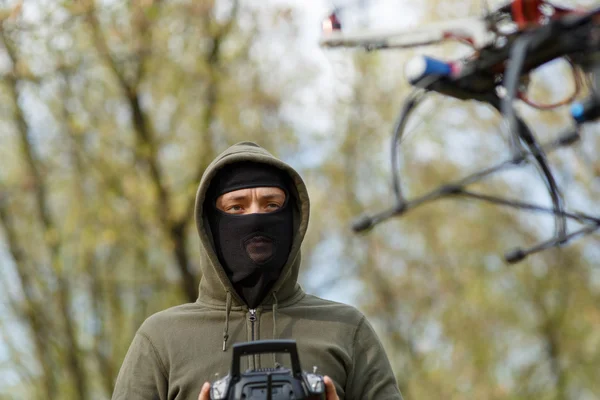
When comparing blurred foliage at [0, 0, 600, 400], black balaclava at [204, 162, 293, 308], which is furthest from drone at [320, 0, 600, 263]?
blurred foliage at [0, 0, 600, 400]

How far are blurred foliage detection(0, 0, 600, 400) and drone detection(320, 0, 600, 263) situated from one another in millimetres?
6366

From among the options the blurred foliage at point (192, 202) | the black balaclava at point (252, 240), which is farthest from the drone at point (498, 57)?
the blurred foliage at point (192, 202)

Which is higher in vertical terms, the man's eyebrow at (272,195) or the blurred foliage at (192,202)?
the man's eyebrow at (272,195)

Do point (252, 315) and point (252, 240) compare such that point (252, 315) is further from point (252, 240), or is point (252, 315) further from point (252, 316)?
point (252, 240)

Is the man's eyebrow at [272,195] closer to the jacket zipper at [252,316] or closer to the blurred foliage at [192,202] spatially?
the jacket zipper at [252,316]

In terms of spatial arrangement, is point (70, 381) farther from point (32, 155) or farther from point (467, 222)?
point (467, 222)

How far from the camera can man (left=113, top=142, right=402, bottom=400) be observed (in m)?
3.59

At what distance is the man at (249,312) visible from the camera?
11.8ft

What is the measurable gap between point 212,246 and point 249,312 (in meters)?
0.32

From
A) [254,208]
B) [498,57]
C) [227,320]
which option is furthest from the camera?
[254,208]

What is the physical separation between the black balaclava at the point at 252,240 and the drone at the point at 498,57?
539 millimetres

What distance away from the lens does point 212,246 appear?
151 inches

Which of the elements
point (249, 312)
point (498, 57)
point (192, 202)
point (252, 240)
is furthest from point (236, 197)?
point (192, 202)

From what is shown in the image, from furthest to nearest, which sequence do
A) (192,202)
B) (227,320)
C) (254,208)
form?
(192,202) < (254,208) < (227,320)
